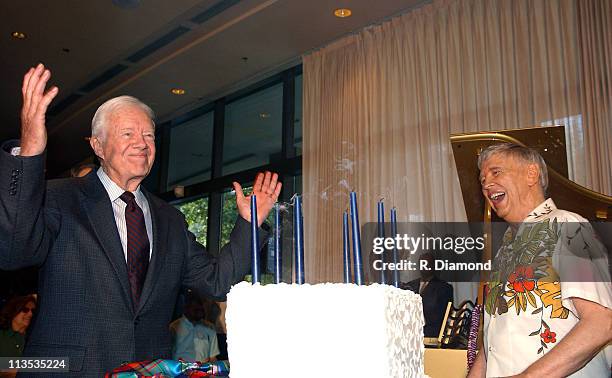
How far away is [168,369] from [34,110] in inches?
23.9

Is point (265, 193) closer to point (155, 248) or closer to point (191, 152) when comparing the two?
point (155, 248)

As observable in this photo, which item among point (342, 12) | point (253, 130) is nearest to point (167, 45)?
point (253, 130)

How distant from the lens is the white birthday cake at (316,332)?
30.2 inches

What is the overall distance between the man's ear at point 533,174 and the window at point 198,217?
21.2 ft

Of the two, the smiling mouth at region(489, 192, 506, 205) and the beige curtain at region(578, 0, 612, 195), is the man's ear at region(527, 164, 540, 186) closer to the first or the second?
the smiling mouth at region(489, 192, 506, 205)

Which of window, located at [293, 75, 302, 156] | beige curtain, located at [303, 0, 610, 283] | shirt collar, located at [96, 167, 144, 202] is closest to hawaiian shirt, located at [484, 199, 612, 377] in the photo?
shirt collar, located at [96, 167, 144, 202]

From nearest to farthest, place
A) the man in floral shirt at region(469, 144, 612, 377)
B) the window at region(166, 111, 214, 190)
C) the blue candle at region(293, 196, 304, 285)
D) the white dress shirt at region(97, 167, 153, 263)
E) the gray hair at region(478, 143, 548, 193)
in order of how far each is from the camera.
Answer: the blue candle at region(293, 196, 304, 285) → the man in floral shirt at region(469, 144, 612, 377) → the white dress shirt at region(97, 167, 153, 263) → the gray hair at region(478, 143, 548, 193) → the window at region(166, 111, 214, 190)

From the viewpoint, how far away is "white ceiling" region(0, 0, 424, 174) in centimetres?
564

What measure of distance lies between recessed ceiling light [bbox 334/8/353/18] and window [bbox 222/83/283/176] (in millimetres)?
1703

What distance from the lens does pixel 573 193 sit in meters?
2.08

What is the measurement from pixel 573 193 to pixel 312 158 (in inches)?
174

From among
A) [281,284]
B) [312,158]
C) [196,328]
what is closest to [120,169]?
[281,284]

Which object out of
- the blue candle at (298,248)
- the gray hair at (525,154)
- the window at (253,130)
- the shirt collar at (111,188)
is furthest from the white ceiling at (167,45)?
the blue candle at (298,248)

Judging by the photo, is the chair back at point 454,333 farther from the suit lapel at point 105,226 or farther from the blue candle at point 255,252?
the blue candle at point 255,252
